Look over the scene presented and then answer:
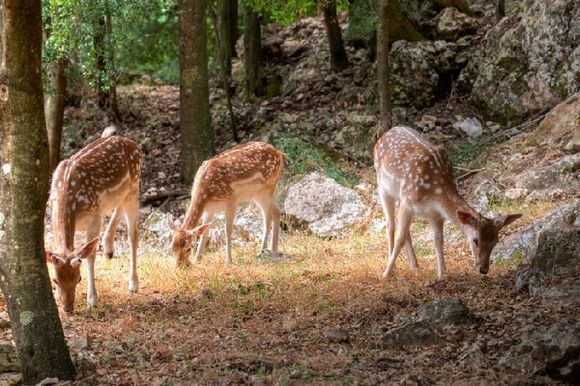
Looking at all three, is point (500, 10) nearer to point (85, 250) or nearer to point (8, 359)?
point (85, 250)

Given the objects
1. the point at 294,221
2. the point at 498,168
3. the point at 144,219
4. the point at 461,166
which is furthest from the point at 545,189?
the point at 144,219

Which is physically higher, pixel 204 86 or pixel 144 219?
pixel 204 86

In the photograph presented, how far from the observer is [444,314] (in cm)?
625

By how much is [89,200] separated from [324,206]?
4562 mm

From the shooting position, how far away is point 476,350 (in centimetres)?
559

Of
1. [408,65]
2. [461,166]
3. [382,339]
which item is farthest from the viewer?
[408,65]

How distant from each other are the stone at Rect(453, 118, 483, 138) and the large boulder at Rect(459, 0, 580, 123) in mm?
257

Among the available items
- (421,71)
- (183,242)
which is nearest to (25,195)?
(183,242)

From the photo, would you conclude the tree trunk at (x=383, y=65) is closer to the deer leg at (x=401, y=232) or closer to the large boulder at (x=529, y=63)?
the large boulder at (x=529, y=63)

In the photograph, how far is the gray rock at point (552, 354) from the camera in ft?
16.6

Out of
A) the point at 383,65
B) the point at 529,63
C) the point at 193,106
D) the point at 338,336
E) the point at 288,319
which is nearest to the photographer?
the point at 338,336

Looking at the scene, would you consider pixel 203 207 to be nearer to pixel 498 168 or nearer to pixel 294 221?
pixel 294 221

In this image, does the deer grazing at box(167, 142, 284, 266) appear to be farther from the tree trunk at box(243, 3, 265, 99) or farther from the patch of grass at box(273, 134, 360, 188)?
the tree trunk at box(243, 3, 265, 99)

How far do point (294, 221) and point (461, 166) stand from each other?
3005mm
